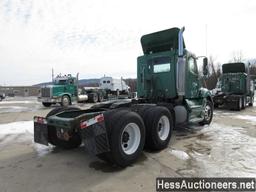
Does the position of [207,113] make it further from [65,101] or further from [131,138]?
[65,101]

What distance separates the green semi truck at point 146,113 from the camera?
15.6ft

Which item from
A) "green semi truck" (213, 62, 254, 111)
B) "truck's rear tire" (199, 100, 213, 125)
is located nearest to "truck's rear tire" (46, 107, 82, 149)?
Answer: "truck's rear tire" (199, 100, 213, 125)

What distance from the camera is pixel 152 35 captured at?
8461mm

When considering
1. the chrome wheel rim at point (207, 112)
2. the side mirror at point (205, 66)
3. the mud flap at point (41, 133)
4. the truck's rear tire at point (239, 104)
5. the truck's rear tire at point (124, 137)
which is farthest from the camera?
the truck's rear tire at point (239, 104)

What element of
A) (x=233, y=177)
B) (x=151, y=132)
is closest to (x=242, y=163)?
(x=233, y=177)

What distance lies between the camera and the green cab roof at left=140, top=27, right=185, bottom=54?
7.96 metres

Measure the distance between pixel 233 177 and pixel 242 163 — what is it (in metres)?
0.85

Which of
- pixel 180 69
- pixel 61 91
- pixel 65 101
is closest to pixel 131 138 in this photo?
pixel 180 69

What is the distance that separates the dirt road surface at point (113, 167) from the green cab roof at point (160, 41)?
297 centimetres

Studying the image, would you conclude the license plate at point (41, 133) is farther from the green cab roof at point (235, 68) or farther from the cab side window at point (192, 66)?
the green cab roof at point (235, 68)

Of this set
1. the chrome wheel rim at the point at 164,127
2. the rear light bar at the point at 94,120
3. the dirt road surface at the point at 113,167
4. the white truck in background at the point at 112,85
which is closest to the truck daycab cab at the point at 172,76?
the chrome wheel rim at the point at 164,127

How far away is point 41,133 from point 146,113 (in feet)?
8.02

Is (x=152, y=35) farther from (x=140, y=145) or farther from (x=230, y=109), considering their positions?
(x=230, y=109)

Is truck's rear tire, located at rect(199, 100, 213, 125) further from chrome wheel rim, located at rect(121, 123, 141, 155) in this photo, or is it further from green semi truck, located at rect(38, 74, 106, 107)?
green semi truck, located at rect(38, 74, 106, 107)
